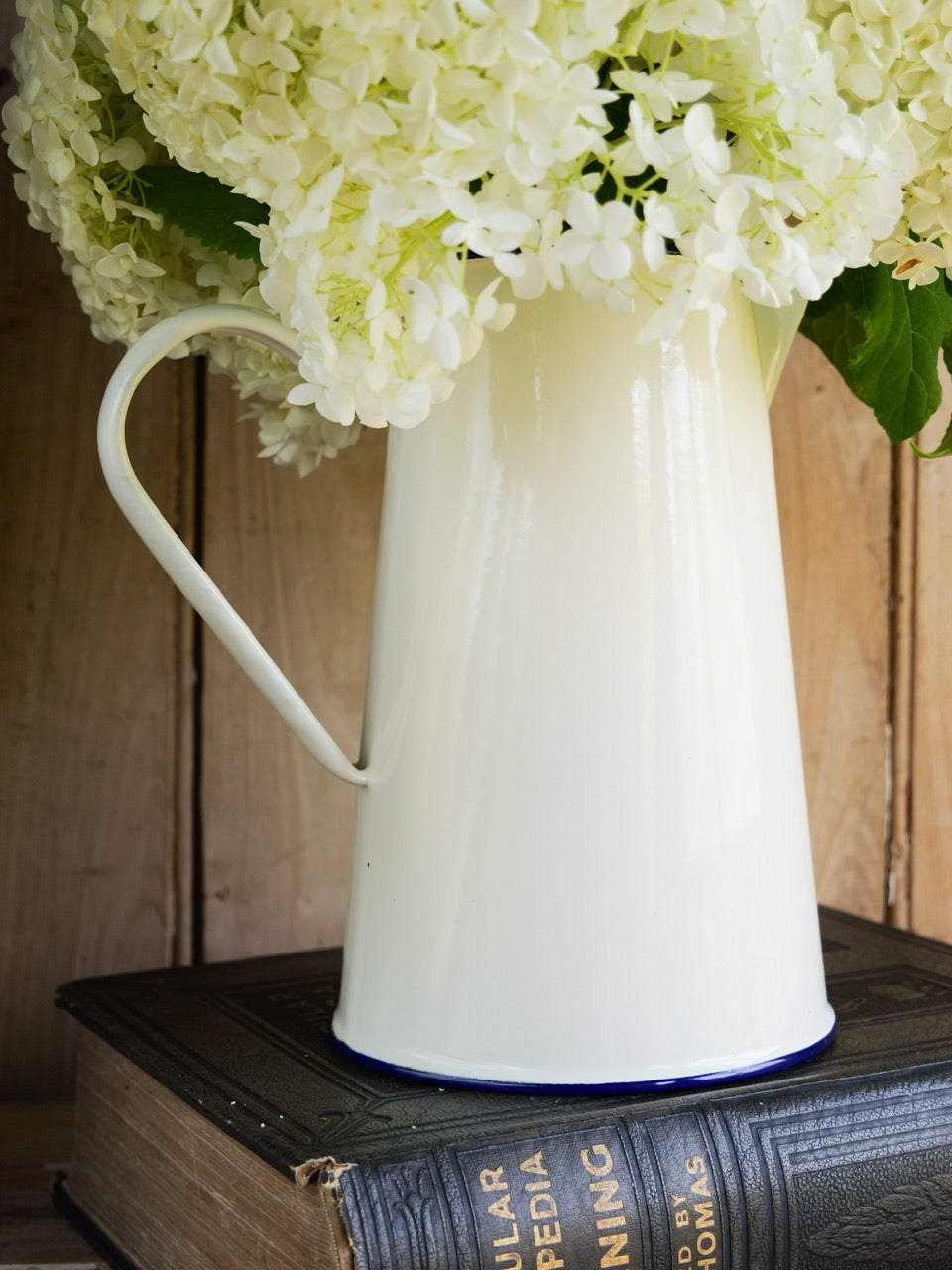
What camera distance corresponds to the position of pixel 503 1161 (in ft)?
1.43

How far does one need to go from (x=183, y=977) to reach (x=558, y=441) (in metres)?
0.33

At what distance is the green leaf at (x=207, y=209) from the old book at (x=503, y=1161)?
313 mm

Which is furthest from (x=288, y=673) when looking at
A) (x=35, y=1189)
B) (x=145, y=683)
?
(x=35, y=1189)

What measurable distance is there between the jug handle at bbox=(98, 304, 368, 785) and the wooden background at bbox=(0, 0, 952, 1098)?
0.87 ft

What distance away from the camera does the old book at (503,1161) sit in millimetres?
426

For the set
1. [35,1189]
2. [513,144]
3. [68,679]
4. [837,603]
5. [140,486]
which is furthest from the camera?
[837,603]

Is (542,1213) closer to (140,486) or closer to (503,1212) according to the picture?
(503,1212)

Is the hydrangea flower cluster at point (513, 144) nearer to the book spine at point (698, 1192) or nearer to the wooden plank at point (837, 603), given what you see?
the book spine at point (698, 1192)

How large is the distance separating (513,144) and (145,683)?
17.8 inches

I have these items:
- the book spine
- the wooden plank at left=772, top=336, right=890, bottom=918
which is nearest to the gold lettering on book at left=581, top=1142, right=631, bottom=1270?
the book spine

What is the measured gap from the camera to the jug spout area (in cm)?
52

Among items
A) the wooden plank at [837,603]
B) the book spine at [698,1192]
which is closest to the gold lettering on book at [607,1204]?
the book spine at [698,1192]

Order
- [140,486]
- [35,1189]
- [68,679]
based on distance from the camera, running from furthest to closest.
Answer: [68,679] < [35,1189] < [140,486]

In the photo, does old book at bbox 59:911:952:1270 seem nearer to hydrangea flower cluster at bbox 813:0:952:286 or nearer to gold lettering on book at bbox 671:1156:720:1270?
gold lettering on book at bbox 671:1156:720:1270
